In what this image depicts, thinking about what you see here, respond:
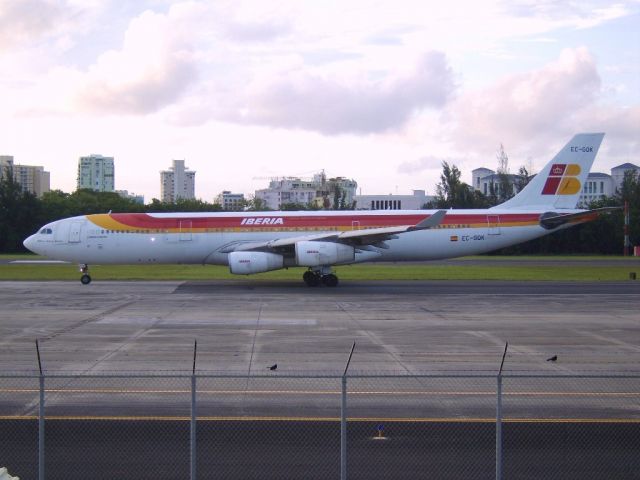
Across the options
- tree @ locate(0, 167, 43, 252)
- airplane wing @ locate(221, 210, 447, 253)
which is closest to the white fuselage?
airplane wing @ locate(221, 210, 447, 253)

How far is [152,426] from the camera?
10.4 meters

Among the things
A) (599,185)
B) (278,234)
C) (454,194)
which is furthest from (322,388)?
(599,185)

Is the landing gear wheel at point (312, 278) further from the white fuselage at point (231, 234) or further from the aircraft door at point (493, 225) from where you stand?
the aircraft door at point (493, 225)

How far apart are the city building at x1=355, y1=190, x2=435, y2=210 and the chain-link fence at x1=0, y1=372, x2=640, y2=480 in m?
127

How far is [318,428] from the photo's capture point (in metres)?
10.4

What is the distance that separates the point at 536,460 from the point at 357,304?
59.9 feet

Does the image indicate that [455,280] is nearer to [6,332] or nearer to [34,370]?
[6,332]

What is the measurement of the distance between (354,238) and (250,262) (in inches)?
188

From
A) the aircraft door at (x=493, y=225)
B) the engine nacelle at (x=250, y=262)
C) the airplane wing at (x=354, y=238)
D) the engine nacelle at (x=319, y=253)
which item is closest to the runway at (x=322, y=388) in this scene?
the engine nacelle at (x=250, y=262)

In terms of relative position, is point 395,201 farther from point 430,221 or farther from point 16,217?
point 430,221

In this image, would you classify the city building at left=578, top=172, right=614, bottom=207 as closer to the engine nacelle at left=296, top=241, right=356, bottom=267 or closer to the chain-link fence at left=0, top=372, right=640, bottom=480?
the engine nacelle at left=296, top=241, right=356, bottom=267

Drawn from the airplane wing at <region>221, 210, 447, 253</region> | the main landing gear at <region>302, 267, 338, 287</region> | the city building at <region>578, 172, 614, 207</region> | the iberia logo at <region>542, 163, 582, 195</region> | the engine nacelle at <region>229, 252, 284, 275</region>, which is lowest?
the main landing gear at <region>302, 267, 338, 287</region>

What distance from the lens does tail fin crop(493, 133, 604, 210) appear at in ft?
123

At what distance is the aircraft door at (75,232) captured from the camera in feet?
116
